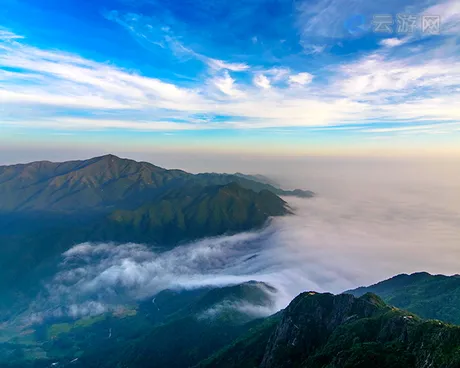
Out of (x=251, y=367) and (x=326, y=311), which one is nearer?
(x=326, y=311)

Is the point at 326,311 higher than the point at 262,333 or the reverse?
higher

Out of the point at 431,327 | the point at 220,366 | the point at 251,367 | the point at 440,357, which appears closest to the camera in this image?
the point at 440,357

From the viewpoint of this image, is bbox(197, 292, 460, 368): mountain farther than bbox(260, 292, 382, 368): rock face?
No

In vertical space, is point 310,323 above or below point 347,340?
below

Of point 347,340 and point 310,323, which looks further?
point 310,323

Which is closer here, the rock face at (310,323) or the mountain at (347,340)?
the mountain at (347,340)

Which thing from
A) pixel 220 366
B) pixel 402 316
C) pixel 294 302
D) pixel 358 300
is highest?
pixel 402 316

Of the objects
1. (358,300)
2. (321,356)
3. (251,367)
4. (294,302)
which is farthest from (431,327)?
(251,367)

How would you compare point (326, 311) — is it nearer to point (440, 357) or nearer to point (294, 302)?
point (294, 302)
